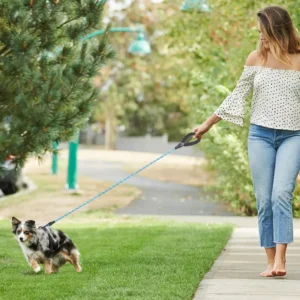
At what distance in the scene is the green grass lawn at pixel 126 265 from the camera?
7.11 meters

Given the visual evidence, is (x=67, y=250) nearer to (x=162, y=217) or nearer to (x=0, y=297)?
(x=0, y=297)

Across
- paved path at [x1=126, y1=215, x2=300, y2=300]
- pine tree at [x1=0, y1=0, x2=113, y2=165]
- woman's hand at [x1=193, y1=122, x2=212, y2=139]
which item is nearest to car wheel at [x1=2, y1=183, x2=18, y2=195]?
pine tree at [x1=0, y1=0, x2=113, y2=165]

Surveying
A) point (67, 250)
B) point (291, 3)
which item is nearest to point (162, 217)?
point (291, 3)

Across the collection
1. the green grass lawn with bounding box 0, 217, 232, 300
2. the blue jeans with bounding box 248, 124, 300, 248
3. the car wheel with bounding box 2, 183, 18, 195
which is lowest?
the car wheel with bounding box 2, 183, 18, 195

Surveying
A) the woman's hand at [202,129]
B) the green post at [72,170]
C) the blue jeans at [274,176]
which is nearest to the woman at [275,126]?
the blue jeans at [274,176]

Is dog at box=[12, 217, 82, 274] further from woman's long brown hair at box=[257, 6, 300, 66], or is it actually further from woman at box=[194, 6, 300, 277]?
woman's long brown hair at box=[257, 6, 300, 66]

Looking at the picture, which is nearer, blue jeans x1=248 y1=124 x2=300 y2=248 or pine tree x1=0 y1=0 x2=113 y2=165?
blue jeans x1=248 y1=124 x2=300 y2=248

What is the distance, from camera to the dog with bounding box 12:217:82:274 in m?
8.20

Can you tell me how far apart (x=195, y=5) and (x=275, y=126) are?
1374cm

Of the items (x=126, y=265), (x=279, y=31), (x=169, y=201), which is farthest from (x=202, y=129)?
(x=169, y=201)

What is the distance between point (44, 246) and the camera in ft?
27.2

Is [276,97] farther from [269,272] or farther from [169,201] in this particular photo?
[169,201]

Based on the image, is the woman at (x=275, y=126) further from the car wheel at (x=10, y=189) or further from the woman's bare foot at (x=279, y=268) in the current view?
the car wheel at (x=10, y=189)

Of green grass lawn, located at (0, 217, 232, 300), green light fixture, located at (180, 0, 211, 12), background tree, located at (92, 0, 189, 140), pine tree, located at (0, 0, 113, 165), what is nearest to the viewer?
green grass lawn, located at (0, 217, 232, 300)
